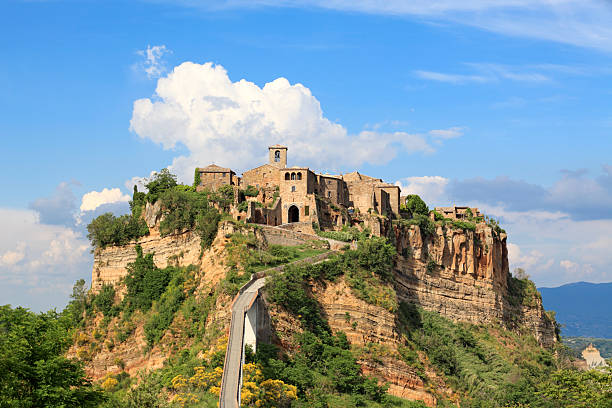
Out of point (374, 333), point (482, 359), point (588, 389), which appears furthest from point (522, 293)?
point (588, 389)

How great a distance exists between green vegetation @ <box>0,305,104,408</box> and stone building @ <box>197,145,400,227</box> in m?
37.6

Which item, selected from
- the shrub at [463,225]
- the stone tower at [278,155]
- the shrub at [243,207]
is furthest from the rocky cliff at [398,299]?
the stone tower at [278,155]

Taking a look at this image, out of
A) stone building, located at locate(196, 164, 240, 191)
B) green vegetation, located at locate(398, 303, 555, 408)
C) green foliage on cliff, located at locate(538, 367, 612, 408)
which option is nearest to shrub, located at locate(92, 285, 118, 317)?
stone building, located at locate(196, 164, 240, 191)

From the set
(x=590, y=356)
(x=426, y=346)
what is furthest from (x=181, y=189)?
(x=590, y=356)

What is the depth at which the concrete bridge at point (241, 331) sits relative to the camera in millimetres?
41656

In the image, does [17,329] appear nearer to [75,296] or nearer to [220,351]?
[220,351]

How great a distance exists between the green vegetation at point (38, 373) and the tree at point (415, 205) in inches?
2336

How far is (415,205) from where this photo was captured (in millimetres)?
90875

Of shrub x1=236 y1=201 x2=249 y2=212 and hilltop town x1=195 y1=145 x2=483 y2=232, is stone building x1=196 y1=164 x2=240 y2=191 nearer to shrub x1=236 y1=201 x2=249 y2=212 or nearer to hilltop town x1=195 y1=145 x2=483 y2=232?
hilltop town x1=195 y1=145 x2=483 y2=232

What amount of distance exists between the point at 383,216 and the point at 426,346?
1718cm

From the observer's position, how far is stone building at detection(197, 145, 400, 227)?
77125mm

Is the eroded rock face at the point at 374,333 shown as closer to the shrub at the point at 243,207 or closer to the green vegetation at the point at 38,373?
the shrub at the point at 243,207

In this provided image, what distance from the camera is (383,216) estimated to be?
265 ft

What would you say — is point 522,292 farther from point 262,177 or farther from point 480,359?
point 262,177
